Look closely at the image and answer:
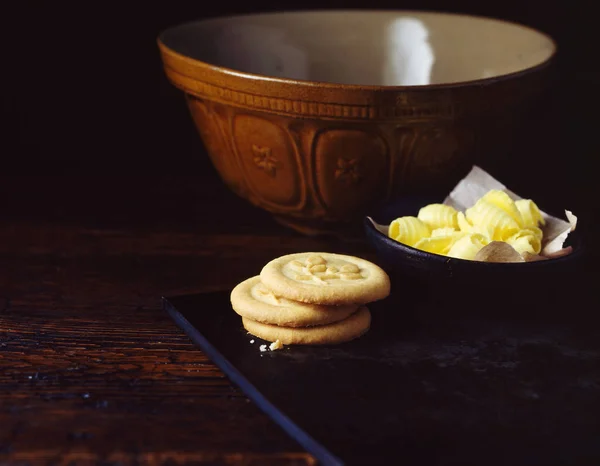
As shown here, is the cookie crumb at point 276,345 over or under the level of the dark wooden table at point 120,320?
over

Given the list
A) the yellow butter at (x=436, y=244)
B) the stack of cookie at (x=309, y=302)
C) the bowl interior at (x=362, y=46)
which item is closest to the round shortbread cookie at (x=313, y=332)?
the stack of cookie at (x=309, y=302)

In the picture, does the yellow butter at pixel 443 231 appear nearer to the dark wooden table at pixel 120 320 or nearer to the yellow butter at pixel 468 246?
the yellow butter at pixel 468 246

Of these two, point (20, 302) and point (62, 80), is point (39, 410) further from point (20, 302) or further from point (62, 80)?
point (62, 80)

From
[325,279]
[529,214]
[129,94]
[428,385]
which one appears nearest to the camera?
[428,385]

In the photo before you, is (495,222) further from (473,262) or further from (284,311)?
(284,311)

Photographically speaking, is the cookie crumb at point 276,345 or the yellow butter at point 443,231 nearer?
the cookie crumb at point 276,345

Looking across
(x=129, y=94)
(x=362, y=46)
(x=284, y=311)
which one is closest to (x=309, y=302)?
(x=284, y=311)

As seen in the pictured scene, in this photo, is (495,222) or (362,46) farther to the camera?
(362,46)
